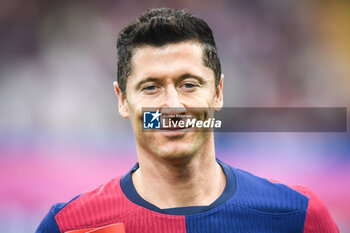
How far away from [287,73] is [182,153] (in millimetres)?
4686

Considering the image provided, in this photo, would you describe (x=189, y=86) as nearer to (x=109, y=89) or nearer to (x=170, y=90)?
(x=170, y=90)

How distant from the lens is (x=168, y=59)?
2537 mm

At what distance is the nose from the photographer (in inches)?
96.3

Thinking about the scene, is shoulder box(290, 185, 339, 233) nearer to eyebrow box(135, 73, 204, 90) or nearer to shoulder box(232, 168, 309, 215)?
shoulder box(232, 168, 309, 215)

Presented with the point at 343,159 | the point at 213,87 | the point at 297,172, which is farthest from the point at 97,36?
the point at 213,87

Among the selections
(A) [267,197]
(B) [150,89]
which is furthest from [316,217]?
(B) [150,89]

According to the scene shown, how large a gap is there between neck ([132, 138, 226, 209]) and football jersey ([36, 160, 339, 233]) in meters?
0.04

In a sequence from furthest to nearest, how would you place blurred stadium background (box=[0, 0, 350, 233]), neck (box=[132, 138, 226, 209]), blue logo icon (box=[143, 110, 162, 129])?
blurred stadium background (box=[0, 0, 350, 233])
neck (box=[132, 138, 226, 209])
blue logo icon (box=[143, 110, 162, 129])

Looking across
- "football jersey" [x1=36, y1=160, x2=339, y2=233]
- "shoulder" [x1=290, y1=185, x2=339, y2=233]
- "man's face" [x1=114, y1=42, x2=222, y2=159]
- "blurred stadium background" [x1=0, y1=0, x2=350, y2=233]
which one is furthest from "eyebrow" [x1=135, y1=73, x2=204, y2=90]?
"blurred stadium background" [x1=0, y1=0, x2=350, y2=233]

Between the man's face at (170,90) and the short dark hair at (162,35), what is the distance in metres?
0.04

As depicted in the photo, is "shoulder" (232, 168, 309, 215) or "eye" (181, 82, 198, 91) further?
"shoulder" (232, 168, 309, 215)

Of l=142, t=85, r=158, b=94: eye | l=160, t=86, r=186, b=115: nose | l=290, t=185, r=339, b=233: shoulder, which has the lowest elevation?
l=290, t=185, r=339, b=233: shoulder

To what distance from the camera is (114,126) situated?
696 centimetres

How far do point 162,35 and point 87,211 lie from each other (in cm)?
108
